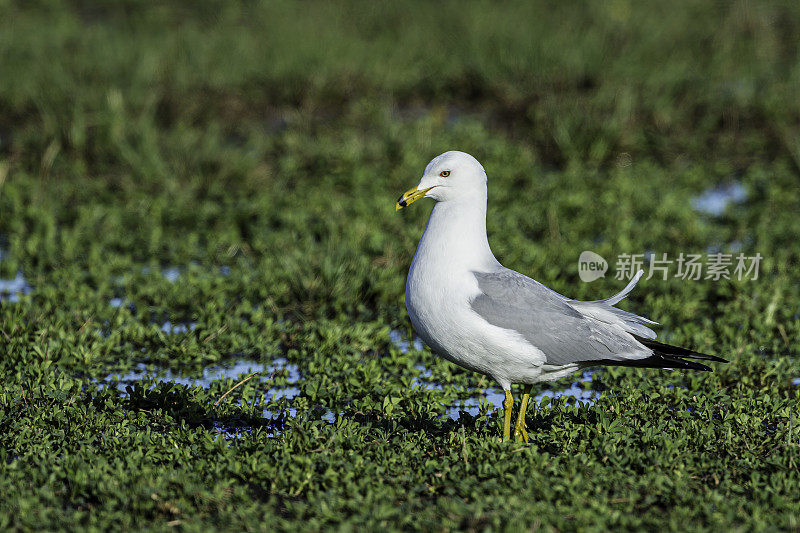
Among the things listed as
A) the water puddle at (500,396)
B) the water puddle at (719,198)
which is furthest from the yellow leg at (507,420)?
the water puddle at (719,198)

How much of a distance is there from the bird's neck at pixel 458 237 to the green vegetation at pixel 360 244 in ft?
2.66

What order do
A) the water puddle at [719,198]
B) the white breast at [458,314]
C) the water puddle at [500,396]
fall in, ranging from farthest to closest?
the water puddle at [719,198] < the water puddle at [500,396] < the white breast at [458,314]

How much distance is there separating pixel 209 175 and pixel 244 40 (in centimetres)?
410

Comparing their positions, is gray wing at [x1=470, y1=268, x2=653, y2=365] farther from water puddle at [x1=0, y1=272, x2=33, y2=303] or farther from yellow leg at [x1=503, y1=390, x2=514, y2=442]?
water puddle at [x1=0, y1=272, x2=33, y2=303]

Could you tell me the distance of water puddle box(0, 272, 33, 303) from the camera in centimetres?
695

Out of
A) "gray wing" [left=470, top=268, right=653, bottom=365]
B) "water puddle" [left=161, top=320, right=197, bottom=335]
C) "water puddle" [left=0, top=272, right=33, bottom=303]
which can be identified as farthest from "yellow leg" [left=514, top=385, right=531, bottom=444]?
"water puddle" [left=0, top=272, right=33, bottom=303]

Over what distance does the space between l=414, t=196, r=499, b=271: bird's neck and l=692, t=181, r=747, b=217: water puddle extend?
4.65 metres

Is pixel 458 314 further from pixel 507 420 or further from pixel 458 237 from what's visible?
pixel 507 420

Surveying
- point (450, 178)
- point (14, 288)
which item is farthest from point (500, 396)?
point (14, 288)

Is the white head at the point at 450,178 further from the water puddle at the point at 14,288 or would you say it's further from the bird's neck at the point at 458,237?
the water puddle at the point at 14,288

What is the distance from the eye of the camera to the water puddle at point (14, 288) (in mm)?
6952

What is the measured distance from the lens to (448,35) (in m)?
13.1

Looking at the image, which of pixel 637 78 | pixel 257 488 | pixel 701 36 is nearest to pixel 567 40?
pixel 637 78

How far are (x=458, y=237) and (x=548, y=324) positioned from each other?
0.61 m
